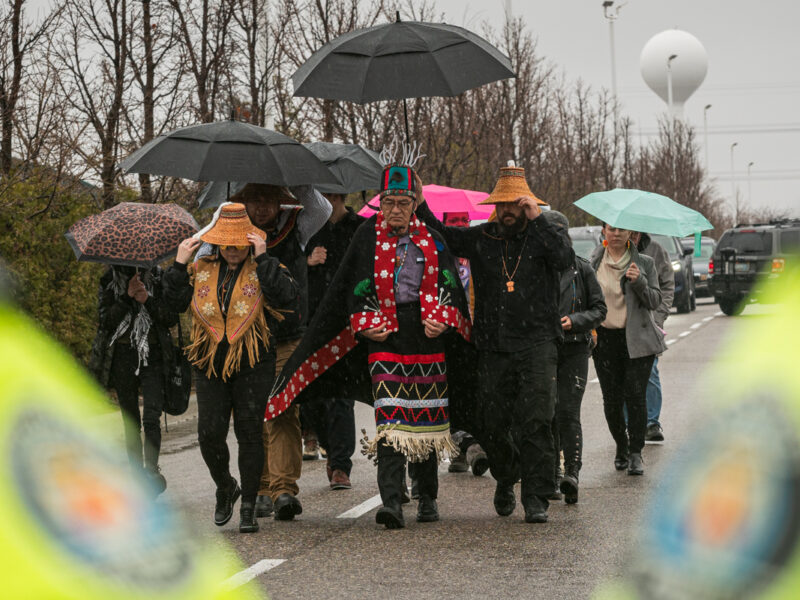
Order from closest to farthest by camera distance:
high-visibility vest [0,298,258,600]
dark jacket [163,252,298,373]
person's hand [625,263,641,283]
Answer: high-visibility vest [0,298,258,600] → dark jacket [163,252,298,373] → person's hand [625,263,641,283]

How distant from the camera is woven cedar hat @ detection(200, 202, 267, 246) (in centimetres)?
686

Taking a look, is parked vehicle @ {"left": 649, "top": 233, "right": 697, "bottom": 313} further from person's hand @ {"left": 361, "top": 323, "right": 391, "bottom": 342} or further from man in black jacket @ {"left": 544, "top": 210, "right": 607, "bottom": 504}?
person's hand @ {"left": 361, "top": 323, "right": 391, "bottom": 342}

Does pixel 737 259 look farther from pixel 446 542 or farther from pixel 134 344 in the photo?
pixel 446 542

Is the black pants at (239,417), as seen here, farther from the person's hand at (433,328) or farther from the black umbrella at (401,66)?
the black umbrella at (401,66)

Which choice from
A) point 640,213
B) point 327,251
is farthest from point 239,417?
point 640,213

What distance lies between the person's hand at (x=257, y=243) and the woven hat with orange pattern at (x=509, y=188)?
4.21 ft

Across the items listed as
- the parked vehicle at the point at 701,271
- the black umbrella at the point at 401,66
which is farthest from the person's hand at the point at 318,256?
the parked vehicle at the point at 701,271

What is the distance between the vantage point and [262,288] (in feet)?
22.6

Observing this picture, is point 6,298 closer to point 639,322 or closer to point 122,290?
point 122,290

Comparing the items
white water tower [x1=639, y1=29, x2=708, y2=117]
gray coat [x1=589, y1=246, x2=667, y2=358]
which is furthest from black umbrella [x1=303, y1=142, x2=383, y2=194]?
white water tower [x1=639, y1=29, x2=708, y2=117]

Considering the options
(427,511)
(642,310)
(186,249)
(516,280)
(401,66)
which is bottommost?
(427,511)

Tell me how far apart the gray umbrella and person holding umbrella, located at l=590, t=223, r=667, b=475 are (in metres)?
2.81

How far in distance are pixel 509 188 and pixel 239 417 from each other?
1990 mm

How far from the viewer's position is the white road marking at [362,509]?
24.9 ft
